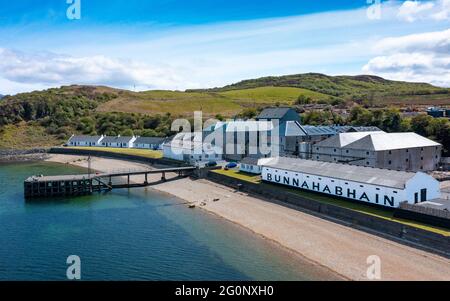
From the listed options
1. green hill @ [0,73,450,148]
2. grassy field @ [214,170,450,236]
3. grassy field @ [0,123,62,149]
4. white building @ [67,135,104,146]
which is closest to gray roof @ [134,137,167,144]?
green hill @ [0,73,450,148]

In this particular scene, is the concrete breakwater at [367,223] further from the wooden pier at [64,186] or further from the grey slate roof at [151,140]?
the grey slate roof at [151,140]

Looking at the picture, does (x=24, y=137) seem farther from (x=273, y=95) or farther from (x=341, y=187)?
(x=341, y=187)

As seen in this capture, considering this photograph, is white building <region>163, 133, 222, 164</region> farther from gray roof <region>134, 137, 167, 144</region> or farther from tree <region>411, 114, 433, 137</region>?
tree <region>411, 114, 433, 137</region>

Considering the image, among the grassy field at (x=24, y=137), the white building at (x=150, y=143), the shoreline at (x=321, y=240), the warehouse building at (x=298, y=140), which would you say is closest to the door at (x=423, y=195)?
the shoreline at (x=321, y=240)

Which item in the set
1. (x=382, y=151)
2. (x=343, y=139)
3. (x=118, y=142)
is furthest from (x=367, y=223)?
(x=118, y=142)
